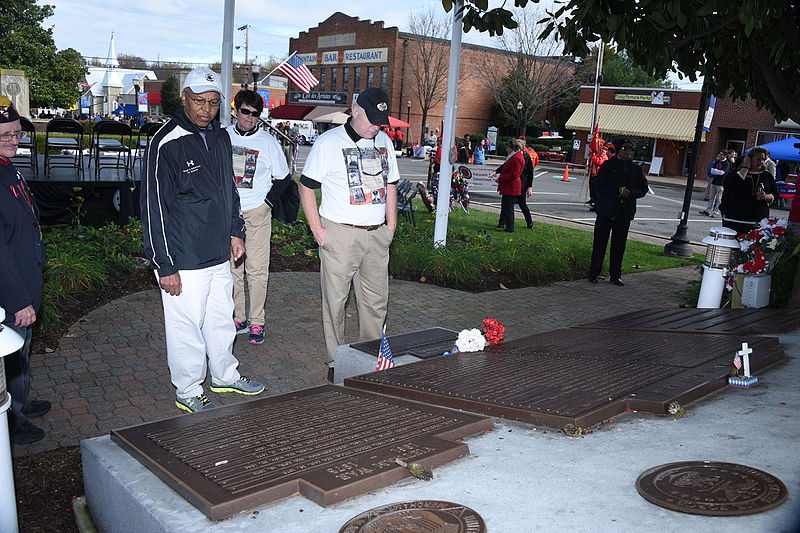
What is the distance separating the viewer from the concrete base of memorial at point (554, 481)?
2.50 m

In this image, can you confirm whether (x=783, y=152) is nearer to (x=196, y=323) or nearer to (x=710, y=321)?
(x=710, y=321)

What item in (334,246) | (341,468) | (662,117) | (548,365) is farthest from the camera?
(662,117)

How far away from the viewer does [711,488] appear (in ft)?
8.84

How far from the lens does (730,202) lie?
34.6ft

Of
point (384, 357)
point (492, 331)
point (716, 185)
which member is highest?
point (716, 185)

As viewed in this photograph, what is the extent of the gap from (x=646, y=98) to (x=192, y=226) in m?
45.7

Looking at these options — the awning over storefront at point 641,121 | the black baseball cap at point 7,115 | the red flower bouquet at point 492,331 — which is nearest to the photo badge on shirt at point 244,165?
the black baseball cap at point 7,115

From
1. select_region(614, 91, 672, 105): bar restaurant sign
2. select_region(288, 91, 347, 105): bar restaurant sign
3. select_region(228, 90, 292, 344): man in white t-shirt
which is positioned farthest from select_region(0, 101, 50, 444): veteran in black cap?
select_region(288, 91, 347, 105): bar restaurant sign

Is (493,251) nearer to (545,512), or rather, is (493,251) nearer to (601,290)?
(601,290)

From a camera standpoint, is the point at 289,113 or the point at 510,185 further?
the point at 289,113

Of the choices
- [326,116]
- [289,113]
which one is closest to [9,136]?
[326,116]

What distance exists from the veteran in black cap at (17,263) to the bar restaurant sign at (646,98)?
1797 inches

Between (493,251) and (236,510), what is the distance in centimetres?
853

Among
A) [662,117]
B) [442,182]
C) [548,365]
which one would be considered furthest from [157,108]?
[548,365]
